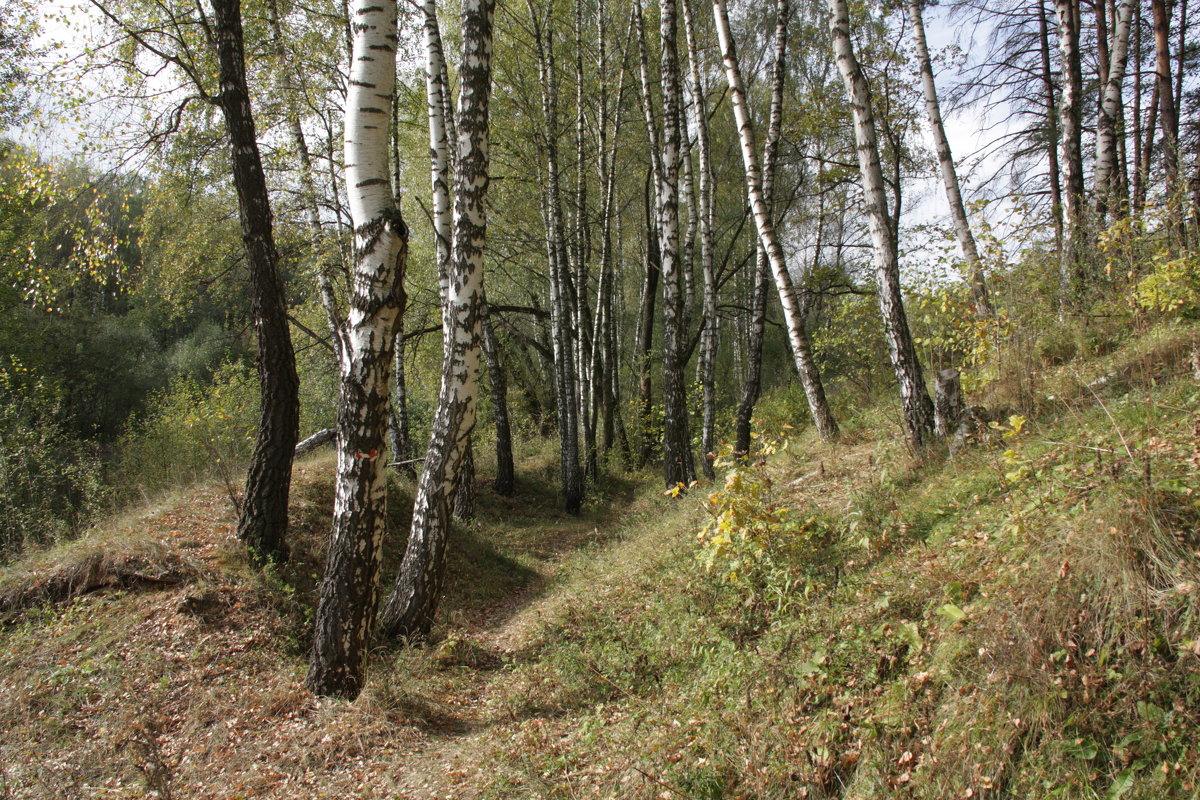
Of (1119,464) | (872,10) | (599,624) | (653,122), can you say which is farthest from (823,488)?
(872,10)

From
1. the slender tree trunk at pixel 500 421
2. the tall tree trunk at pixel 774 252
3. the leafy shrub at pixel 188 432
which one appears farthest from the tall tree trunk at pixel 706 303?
the leafy shrub at pixel 188 432

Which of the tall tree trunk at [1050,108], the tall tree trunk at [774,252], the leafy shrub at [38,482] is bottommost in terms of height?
the leafy shrub at [38,482]

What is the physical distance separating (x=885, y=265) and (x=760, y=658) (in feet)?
13.1

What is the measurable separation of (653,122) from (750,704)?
9.89 metres

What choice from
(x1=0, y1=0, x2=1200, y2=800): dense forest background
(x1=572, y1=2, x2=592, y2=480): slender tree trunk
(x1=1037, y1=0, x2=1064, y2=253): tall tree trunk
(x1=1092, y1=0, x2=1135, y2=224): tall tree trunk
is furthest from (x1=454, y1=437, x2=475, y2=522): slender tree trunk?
(x1=1037, y1=0, x2=1064, y2=253): tall tree trunk

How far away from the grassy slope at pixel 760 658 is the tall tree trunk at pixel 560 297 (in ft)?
17.2

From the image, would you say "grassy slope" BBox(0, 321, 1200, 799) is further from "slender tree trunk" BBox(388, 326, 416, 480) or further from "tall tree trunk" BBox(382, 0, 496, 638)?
"slender tree trunk" BBox(388, 326, 416, 480)

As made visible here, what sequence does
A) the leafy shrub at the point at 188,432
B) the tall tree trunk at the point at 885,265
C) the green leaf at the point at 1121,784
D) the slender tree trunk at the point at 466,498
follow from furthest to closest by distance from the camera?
the leafy shrub at the point at 188,432, the slender tree trunk at the point at 466,498, the tall tree trunk at the point at 885,265, the green leaf at the point at 1121,784

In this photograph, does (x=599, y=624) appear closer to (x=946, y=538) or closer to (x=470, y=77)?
(x=946, y=538)

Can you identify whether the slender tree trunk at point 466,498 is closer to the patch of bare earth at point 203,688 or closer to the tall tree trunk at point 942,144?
the patch of bare earth at point 203,688

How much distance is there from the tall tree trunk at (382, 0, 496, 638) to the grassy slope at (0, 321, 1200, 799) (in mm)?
582

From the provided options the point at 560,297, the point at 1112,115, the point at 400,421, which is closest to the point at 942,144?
the point at 1112,115

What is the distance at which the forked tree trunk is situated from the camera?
6.25m

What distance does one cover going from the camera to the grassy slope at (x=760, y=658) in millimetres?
2684
